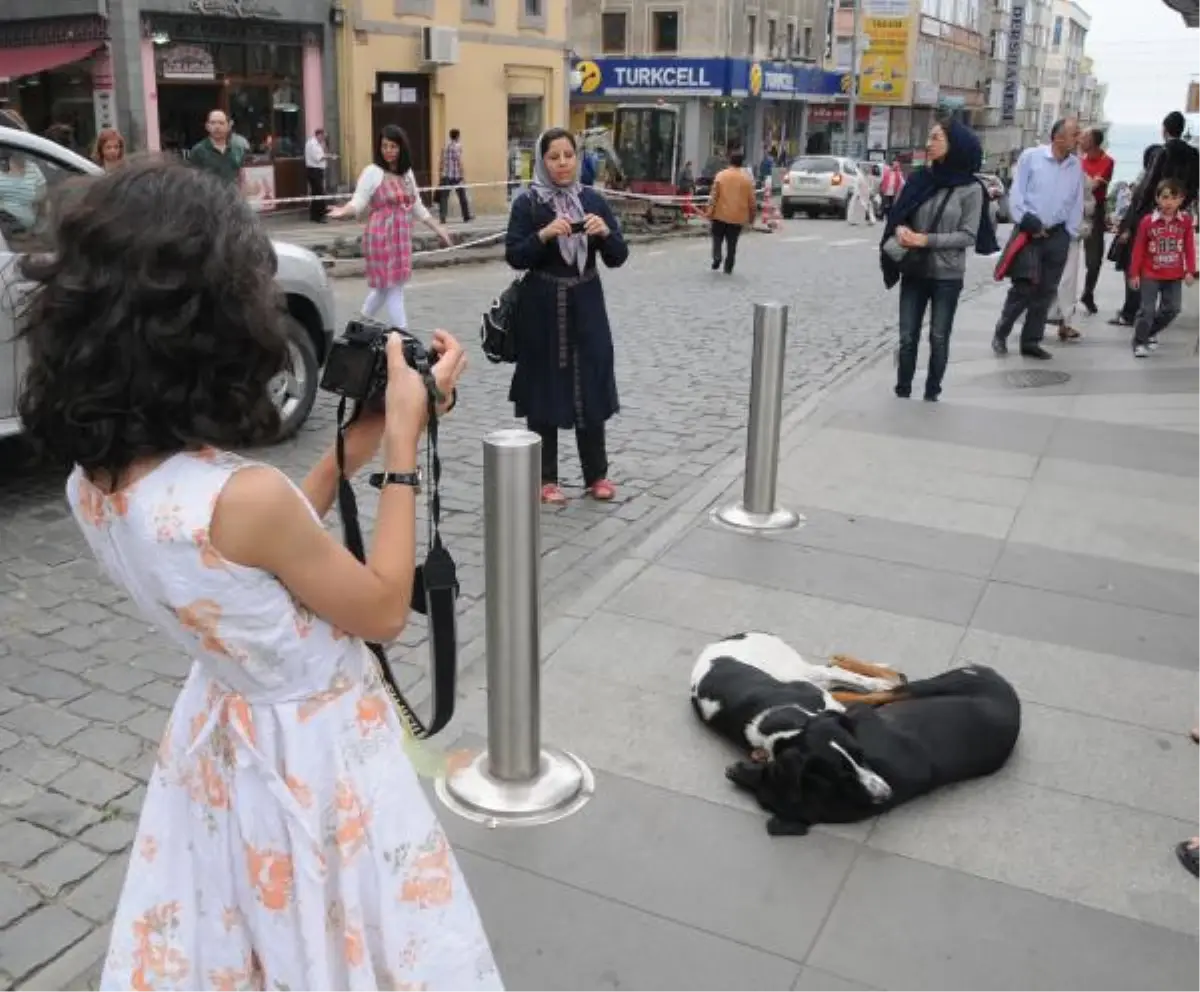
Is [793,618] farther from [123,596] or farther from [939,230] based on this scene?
Answer: [939,230]

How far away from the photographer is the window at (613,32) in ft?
145

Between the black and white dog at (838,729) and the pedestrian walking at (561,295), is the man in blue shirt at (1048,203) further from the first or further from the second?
the black and white dog at (838,729)

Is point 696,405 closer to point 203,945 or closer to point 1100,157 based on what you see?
point 1100,157

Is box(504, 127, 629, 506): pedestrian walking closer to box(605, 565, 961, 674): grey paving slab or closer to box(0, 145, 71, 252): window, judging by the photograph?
box(605, 565, 961, 674): grey paving slab

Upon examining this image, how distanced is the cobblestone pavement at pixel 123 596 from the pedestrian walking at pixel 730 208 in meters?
4.01

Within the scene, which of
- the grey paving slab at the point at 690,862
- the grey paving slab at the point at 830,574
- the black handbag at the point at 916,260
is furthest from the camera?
the black handbag at the point at 916,260

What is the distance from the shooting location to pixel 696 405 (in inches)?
328

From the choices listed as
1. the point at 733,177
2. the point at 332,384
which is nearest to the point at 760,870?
the point at 332,384

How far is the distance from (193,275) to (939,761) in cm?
255

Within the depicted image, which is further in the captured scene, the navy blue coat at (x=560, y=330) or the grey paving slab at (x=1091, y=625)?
the navy blue coat at (x=560, y=330)

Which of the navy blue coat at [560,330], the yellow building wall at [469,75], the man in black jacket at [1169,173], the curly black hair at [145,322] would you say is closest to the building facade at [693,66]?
the yellow building wall at [469,75]

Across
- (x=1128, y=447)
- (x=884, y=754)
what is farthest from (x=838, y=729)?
(x=1128, y=447)

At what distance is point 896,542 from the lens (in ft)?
18.1

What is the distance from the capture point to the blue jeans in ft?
26.1
